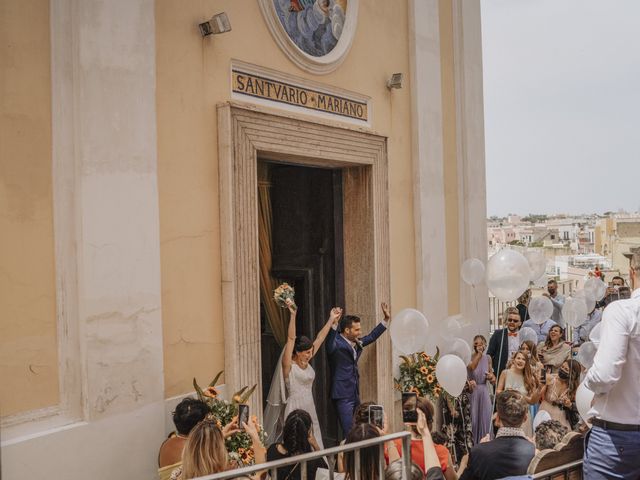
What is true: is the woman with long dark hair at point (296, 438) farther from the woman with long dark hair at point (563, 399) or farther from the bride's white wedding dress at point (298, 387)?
the woman with long dark hair at point (563, 399)

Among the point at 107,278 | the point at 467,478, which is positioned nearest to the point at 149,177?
the point at 107,278

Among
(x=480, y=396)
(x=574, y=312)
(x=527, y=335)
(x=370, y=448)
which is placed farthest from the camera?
(x=574, y=312)

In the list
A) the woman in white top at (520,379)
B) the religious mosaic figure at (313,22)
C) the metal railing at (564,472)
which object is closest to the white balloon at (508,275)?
the woman in white top at (520,379)

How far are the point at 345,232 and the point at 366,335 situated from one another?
3.94 feet

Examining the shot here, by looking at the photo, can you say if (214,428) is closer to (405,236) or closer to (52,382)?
(52,382)

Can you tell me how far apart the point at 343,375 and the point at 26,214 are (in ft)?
11.6

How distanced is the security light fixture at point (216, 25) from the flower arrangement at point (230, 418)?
2782 millimetres

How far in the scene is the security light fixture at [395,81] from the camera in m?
6.91

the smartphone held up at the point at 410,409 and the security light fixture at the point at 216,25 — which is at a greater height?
the security light fixture at the point at 216,25

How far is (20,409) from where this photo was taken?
3.76m

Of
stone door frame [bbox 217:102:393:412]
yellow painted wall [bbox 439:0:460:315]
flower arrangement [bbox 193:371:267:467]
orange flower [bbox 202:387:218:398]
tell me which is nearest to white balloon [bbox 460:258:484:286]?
yellow painted wall [bbox 439:0:460:315]

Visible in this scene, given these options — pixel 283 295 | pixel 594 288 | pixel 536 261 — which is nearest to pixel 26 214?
pixel 283 295

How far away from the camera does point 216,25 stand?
486 cm

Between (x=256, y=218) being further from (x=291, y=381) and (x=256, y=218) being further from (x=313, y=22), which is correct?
(x=313, y=22)
